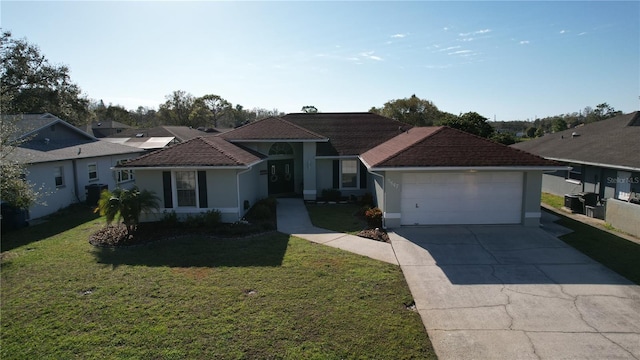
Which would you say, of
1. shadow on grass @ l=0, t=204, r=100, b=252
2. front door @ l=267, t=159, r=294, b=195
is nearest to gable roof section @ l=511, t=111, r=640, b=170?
front door @ l=267, t=159, r=294, b=195

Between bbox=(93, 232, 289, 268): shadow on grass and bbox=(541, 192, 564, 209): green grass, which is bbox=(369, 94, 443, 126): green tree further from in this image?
bbox=(93, 232, 289, 268): shadow on grass

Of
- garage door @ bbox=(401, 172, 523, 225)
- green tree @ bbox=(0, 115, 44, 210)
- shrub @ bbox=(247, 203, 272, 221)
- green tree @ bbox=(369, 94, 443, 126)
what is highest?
green tree @ bbox=(369, 94, 443, 126)

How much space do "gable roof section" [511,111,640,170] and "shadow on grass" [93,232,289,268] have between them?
1374 centimetres

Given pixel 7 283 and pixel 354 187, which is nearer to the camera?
pixel 7 283

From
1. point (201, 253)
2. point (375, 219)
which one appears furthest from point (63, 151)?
point (375, 219)

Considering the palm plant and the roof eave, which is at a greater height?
the roof eave

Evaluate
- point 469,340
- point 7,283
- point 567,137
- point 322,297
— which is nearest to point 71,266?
point 7,283

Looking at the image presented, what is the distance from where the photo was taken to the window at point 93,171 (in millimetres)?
19908

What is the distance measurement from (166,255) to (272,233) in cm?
361

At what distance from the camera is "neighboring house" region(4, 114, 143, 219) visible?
625 inches

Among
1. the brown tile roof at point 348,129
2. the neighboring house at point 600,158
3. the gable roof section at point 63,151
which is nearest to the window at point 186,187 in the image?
the gable roof section at point 63,151

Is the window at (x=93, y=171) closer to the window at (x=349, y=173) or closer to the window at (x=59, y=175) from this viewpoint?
the window at (x=59, y=175)

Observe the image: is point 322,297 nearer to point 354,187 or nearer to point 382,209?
point 382,209

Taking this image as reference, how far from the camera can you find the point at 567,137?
78.1 feet
